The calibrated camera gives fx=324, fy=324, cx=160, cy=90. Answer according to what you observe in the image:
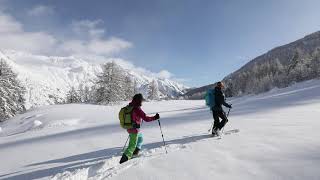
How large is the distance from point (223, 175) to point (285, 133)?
5672 mm

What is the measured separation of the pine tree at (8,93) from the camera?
46969 mm

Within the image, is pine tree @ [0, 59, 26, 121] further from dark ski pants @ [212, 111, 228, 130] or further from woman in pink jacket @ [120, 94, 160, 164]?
woman in pink jacket @ [120, 94, 160, 164]

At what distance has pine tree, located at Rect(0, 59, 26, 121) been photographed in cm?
4697

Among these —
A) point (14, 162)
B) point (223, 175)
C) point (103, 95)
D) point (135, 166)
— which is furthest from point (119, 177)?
point (103, 95)

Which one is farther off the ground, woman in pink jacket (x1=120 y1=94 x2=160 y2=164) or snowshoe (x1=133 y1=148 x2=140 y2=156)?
woman in pink jacket (x1=120 y1=94 x2=160 y2=164)

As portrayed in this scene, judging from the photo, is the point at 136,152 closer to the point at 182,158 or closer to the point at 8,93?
the point at 182,158

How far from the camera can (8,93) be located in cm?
4825

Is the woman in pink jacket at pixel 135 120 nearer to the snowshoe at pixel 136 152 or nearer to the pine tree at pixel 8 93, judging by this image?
the snowshoe at pixel 136 152

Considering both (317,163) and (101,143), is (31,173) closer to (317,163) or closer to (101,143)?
(101,143)

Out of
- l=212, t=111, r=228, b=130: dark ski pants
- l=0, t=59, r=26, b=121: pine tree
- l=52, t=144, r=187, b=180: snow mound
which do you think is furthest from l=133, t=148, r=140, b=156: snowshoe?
l=0, t=59, r=26, b=121: pine tree

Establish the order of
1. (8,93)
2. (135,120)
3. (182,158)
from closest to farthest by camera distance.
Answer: (182,158) < (135,120) < (8,93)

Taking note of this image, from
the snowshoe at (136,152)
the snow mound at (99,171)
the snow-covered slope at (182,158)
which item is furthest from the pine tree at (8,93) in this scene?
the snow mound at (99,171)

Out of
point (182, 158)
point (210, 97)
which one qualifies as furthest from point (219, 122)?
point (182, 158)

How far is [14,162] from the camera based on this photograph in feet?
40.9
